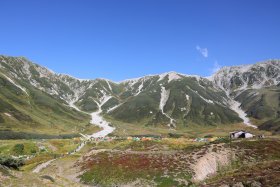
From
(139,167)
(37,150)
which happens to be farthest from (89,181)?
(37,150)

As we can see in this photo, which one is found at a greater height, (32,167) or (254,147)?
(254,147)

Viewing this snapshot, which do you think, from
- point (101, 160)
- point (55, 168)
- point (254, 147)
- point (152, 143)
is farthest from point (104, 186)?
point (152, 143)

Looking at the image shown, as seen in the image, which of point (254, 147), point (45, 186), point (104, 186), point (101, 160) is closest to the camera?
point (45, 186)

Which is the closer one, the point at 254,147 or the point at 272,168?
the point at 272,168

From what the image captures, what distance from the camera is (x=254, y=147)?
278ft

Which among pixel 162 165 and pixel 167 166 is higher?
pixel 162 165

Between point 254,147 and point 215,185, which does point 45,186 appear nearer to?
point 215,185

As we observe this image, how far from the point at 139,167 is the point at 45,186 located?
29.3 meters

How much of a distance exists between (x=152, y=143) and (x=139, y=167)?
4361cm

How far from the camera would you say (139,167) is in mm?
71062

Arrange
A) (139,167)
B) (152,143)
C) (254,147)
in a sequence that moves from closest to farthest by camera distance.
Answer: (139,167)
(254,147)
(152,143)

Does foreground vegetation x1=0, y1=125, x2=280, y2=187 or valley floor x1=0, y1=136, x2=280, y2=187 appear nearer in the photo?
foreground vegetation x1=0, y1=125, x2=280, y2=187

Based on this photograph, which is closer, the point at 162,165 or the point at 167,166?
the point at 167,166

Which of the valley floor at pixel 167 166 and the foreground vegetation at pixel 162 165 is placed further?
the valley floor at pixel 167 166
